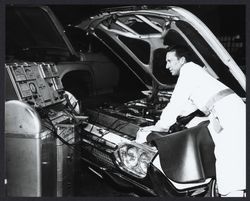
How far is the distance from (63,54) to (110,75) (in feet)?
5.12

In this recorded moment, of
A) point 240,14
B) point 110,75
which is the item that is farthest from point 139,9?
point 240,14

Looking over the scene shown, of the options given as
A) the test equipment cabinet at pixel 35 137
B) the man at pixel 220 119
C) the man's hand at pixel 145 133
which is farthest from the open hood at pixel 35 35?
the man at pixel 220 119

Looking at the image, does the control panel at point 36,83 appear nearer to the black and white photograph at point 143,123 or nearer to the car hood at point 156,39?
the black and white photograph at point 143,123

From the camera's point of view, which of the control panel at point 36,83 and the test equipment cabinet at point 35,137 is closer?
the test equipment cabinet at point 35,137

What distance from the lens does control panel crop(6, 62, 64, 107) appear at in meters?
3.14

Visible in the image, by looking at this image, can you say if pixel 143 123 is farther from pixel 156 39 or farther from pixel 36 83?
pixel 36 83

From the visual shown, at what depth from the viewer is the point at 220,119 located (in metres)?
2.63

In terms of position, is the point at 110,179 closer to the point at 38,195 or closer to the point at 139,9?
the point at 38,195

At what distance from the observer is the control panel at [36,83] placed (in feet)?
10.3

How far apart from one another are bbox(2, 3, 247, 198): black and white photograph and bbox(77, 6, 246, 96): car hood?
1 cm

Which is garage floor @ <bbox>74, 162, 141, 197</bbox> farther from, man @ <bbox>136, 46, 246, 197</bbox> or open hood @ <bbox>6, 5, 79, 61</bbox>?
open hood @ <bbox>6, 5, 79, 61</bbox>

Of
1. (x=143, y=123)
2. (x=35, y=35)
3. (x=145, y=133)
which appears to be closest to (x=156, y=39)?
(x=143, y=123)

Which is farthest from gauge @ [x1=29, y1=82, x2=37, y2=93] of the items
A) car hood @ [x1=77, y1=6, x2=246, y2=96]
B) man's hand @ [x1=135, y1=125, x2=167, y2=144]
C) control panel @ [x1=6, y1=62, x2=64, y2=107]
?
man's hand @ [x1=135, y1=125, x2=167, y2=144]

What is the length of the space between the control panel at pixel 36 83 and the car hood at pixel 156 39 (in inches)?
30.9
